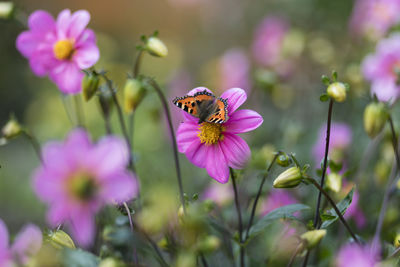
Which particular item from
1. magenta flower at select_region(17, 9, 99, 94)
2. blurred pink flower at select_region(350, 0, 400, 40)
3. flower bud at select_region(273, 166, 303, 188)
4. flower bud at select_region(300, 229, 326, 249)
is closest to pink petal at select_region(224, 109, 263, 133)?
flower bud at select_region(273, 166, 303, 188)

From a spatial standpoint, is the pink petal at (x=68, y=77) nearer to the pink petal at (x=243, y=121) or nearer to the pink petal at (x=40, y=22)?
the pink petal at (x=40, y=22)

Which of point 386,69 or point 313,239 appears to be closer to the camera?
point 313,239

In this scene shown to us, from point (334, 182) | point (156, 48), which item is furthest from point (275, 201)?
point (156, 48)

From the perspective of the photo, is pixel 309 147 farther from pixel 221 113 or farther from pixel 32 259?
pixel 32 259

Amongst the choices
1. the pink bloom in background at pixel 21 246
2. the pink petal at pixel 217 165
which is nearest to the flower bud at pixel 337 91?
the pink petal at pixel 217 165

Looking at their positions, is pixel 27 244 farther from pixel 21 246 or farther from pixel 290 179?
pixel 290 179

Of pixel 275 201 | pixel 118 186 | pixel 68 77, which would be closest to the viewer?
pixel 118 186
